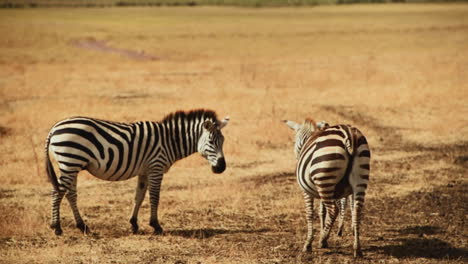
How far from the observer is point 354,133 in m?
8.57

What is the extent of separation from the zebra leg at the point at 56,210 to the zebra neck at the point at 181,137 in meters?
1.74

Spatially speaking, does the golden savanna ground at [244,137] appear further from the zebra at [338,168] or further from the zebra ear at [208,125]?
the zebra ear at [208,125]

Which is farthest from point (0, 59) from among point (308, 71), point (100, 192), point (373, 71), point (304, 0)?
point (304, 0)

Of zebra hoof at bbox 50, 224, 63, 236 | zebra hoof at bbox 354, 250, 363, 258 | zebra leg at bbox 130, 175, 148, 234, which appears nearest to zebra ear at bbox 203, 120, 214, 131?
zebra leg at bbox 130, 175, 148, 234

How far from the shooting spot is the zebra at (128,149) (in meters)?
9.64

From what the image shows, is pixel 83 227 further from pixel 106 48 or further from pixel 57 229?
pixel 106 48

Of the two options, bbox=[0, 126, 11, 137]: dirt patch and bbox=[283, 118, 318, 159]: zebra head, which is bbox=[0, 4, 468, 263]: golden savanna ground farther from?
bbox=[283, 118, 318, 159]: zebra head

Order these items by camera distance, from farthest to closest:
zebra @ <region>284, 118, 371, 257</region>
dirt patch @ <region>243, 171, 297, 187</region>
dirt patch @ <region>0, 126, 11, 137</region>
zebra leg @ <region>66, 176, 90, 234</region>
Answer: dirt patch @ <region>0, 126, 11, 137</region>
dirt patch @ <region>243, 171, 297, 187</region>
zebra leg @ <region>66, 176, 90, 234</region>
zebra @ <region>284, 118, 371, 257</region>

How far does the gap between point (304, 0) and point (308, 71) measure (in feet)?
289

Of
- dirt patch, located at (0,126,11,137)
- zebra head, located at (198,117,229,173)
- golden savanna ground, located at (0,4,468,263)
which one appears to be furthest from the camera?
dirt patch, located at (0,126,11,137)

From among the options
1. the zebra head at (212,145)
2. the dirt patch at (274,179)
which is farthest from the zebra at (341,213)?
the dirt patch at (274,179)

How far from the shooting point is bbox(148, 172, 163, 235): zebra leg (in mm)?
10125

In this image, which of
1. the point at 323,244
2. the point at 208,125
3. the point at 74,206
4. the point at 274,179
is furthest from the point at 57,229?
the point at 274,179

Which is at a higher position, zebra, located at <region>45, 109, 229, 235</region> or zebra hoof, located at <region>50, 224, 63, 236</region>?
zebra, located at <region>45, 109, 229, 235</region>
